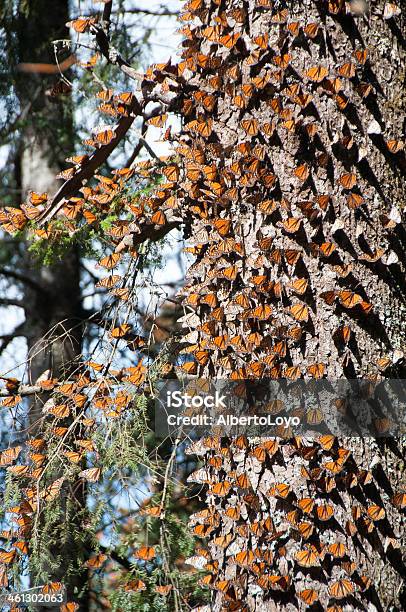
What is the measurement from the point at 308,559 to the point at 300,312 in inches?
25.4

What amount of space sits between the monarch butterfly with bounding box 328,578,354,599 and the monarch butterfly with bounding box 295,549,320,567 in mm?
67

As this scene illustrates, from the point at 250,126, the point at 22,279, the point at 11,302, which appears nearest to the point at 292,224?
the point at 250,126

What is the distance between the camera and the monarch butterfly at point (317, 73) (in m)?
2.09

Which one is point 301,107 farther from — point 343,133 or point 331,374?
point 331,374

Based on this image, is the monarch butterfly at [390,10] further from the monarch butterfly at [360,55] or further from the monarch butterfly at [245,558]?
the monarch butterfly at [245,558]

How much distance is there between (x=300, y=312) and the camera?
202cm

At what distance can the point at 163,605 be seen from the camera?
95.3 inches

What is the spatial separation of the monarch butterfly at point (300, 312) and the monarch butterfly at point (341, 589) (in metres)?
0.68

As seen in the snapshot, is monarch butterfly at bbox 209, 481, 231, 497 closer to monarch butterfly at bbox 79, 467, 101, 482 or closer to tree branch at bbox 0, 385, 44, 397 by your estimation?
monarch butterfly at bbox 79, 467, 101, 482

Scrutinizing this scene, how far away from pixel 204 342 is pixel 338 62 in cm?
89

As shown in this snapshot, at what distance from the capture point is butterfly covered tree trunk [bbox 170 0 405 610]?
193 centimetres

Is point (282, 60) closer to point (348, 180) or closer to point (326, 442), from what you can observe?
point (348, 180)

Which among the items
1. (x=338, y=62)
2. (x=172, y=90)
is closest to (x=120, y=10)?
(x=172, y=90)

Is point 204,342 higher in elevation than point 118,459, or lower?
higher
